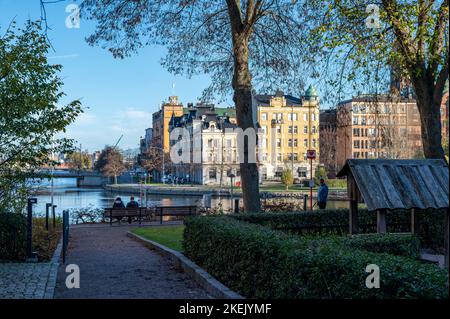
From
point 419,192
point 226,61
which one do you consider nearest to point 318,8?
point 226,61

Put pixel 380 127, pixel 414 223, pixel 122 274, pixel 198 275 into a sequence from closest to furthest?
pixel 198 275, pixel 122 274, pixel 414 223, pixel 380 127

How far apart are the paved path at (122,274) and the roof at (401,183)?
11.5 ft

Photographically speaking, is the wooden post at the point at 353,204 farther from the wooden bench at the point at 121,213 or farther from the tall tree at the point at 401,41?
the wooden bench at the point at 121,213

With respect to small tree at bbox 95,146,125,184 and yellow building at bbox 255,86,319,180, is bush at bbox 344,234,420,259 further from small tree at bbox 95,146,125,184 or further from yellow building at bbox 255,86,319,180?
small tree at bbox 95,146,125,184

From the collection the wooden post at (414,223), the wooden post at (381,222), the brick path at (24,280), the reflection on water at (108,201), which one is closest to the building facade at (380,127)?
the wooden post at (414,223)

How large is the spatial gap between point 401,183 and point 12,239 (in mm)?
8580

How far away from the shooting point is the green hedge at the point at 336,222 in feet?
46.3

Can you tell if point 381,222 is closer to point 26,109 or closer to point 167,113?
point 26,109

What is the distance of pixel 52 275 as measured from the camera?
10.5 m

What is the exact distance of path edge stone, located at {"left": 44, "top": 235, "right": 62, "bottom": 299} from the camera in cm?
887

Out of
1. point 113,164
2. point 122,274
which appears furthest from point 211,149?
point 122,274
